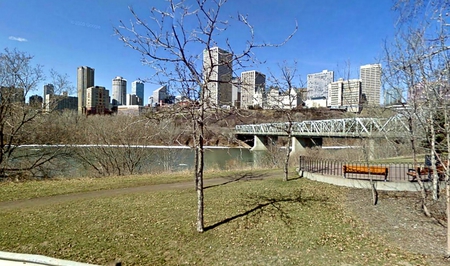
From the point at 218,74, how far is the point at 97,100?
35310 millimetres

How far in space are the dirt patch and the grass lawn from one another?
375 mm

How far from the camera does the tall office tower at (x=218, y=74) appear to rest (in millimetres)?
5770

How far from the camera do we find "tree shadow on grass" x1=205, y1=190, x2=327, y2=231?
736 cm

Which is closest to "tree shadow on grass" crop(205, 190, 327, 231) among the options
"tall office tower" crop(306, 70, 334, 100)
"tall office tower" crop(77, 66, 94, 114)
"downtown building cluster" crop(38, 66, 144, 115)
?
"tall office tower" crop(306, 70, 334, 100)

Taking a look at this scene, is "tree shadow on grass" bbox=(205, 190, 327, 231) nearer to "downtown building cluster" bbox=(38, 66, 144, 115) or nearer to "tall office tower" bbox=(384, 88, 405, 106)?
"tall office tower" bbox=(384, 88, 405, 106)

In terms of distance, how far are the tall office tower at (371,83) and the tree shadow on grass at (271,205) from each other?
13.7 feet

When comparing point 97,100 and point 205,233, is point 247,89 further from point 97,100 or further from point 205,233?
point 97,100

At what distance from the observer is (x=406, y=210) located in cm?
788

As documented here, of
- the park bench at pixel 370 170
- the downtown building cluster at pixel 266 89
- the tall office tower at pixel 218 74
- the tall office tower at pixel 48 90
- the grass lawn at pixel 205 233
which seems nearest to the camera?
the grass lawn at pixel 205 233

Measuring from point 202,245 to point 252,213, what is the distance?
7.99ft

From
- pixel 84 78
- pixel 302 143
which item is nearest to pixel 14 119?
pixel 84 78

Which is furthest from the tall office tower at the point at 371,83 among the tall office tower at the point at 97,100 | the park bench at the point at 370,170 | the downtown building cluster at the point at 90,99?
the tall office tower at the point at 97,100

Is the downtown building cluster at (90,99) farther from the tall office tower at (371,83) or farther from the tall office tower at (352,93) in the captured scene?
the tall office tower at (371,83)

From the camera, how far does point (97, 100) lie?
36.1 meters
